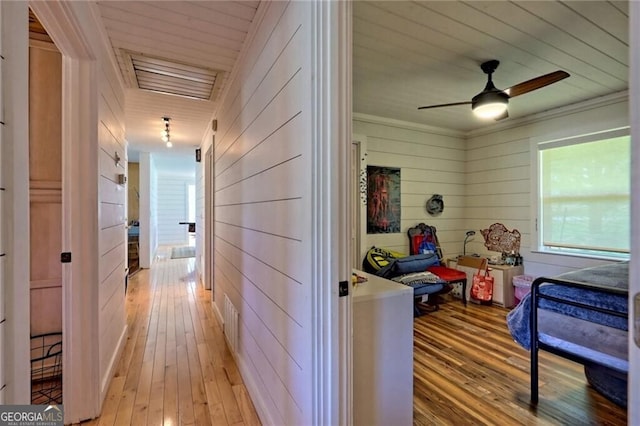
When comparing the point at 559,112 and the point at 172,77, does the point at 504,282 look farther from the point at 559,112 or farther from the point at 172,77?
the point at 172,77

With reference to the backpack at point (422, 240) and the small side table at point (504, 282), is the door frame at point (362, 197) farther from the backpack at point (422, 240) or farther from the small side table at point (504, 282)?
the small side table at point (504, 282)

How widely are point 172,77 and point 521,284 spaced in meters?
4.41

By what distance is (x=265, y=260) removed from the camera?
1.71 m

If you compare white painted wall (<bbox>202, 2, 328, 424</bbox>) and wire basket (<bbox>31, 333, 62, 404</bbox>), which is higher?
white painted wall (<bbox>202, 2, 328, 424</bbox>)

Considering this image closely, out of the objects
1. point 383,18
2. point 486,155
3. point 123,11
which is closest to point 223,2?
point 123,11

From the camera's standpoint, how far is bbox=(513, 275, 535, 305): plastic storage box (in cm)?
362

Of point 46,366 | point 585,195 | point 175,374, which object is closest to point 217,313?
point 175,374

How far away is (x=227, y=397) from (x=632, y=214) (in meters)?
2.20

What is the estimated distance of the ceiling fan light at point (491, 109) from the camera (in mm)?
2487

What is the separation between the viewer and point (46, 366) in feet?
6.82

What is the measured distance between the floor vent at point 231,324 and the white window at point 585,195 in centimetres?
376

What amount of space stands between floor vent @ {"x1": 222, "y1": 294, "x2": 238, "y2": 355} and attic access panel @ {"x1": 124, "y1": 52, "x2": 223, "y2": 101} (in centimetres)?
200

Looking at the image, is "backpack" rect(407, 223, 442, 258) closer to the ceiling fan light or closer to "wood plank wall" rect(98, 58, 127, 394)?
the ceiling fan light

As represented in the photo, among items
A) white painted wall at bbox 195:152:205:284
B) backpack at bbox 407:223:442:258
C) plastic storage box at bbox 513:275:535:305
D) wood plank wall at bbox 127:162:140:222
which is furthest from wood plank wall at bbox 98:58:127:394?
wood plank wall at bbox 127:162:140:222
